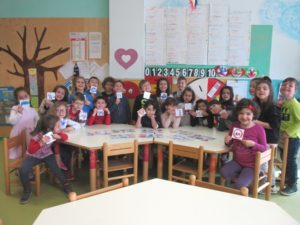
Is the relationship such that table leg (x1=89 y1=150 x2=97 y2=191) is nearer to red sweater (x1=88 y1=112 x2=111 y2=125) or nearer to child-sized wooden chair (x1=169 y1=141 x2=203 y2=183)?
child-sized wooden chair (x1=169 y1=141 x2=203 y2=183)

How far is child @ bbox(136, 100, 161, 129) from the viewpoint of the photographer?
3.95m

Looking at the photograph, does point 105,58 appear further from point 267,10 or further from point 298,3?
point 298,3

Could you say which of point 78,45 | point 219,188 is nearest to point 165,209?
point 219,188

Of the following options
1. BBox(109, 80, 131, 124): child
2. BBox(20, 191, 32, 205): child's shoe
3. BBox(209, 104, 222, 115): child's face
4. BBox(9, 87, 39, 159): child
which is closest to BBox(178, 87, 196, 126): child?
BBox(209, 104, 222, 115): child's face

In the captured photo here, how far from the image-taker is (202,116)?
4.14 m

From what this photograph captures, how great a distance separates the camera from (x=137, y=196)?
1.91 metres

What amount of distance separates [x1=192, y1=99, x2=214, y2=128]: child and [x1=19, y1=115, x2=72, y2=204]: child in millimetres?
1741

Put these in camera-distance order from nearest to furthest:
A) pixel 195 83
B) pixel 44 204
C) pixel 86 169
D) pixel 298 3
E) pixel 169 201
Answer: pixel 169 201 < pixel 44 204 < pixel 86 169 < pixel 298 3 < pixel 195 83

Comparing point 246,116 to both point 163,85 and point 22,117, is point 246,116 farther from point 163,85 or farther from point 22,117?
point 22,117

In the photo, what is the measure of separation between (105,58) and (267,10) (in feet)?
9.28

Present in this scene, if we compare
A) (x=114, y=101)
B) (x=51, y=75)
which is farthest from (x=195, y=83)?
(x=51, y=75)

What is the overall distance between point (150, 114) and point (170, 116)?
279mm

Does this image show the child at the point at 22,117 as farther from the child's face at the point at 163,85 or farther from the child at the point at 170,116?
the child's face at the point at 163,85

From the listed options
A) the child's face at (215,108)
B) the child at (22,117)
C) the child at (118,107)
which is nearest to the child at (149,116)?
the child at (118,107)
